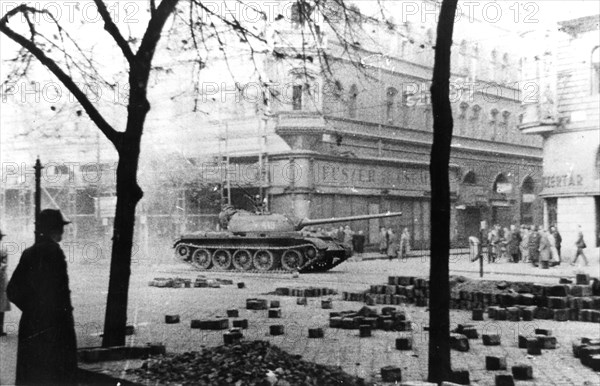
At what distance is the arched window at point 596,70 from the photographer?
22.3m

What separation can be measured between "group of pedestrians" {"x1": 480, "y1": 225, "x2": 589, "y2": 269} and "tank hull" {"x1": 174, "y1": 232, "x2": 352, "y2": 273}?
5.32 m

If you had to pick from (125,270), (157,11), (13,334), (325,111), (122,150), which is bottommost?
(13,334)

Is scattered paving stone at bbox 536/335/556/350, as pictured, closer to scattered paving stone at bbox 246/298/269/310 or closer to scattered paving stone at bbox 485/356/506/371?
scattered paving stone at bbox 485/356/506/371

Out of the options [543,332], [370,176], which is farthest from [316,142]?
[543,332]

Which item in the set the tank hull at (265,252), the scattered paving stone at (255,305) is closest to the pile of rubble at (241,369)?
the scattered paving stone at (255,305)

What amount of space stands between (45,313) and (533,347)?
5711 mm

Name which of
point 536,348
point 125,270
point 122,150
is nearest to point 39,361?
point 125,270

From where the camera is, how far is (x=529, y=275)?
72.7 ft

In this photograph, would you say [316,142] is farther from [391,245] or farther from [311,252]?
[311,252]

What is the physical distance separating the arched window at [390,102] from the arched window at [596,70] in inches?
597

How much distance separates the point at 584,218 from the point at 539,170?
74.6 ft

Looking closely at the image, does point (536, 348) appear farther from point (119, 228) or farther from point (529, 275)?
point (529, 275)

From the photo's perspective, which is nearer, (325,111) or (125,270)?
(125,270)

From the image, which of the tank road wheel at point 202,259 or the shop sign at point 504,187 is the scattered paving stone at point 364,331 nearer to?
the tank road wheel at point 202,259
